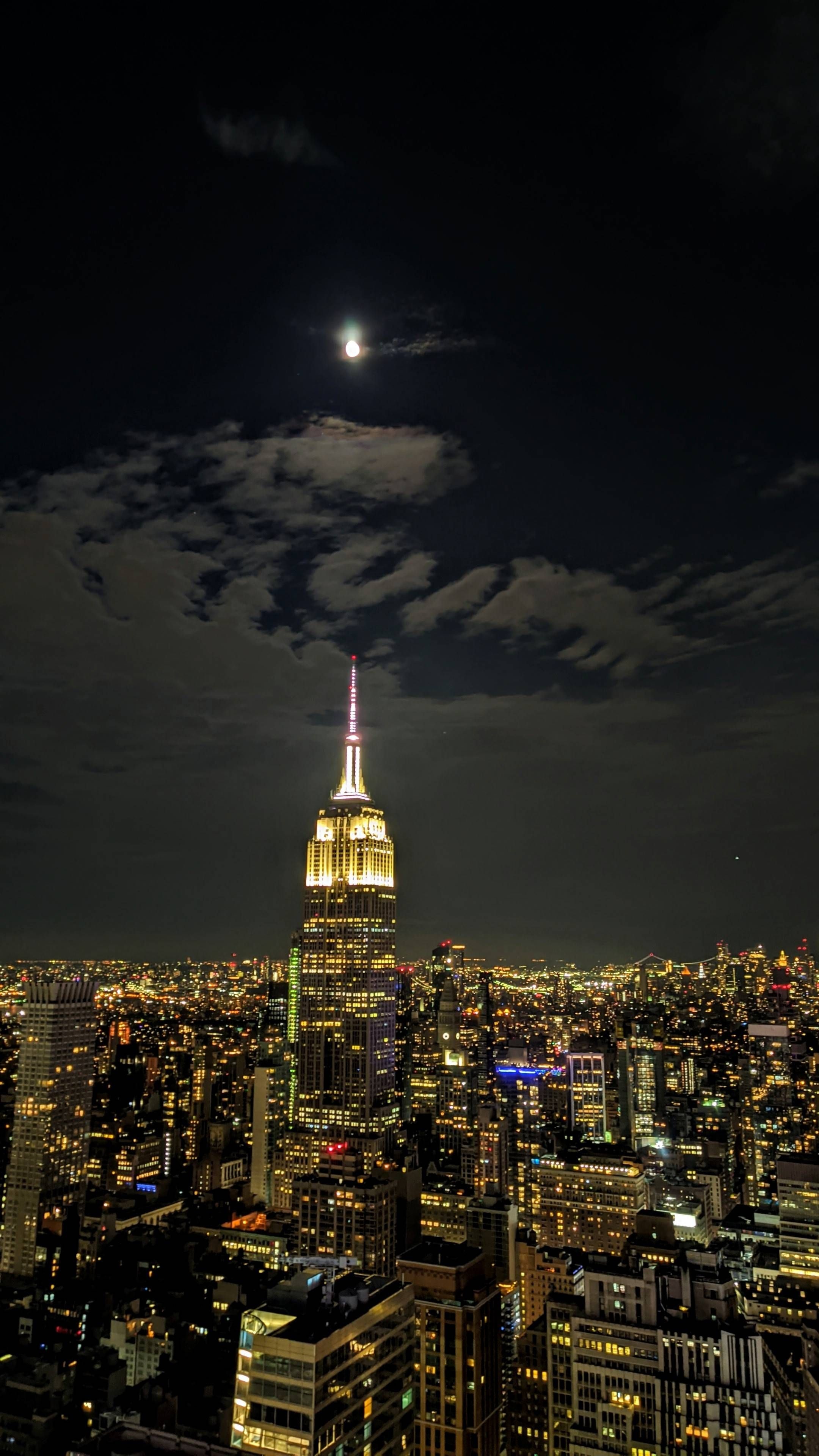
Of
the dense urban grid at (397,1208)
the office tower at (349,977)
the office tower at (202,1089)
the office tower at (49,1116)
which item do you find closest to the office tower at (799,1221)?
the dense urban grid at (397,1208)

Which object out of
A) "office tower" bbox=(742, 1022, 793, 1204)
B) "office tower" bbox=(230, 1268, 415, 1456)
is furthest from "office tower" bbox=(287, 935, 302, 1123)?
"office tower" bbox=(230, 1268, 415, 1456)

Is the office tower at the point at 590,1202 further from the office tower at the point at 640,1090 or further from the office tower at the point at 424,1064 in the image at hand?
the office tower at the point at 424,1064

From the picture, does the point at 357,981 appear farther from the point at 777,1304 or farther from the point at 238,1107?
the point at 777,1304

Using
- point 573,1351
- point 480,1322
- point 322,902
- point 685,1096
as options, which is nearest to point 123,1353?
point 480,1322

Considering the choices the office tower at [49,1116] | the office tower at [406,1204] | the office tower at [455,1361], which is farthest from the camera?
the office tower at [49,1116]

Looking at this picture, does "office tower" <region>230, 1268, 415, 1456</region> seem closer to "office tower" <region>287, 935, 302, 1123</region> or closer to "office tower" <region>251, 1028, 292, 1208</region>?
"office tower" <region>251, 1028, 292, 1208</region>
